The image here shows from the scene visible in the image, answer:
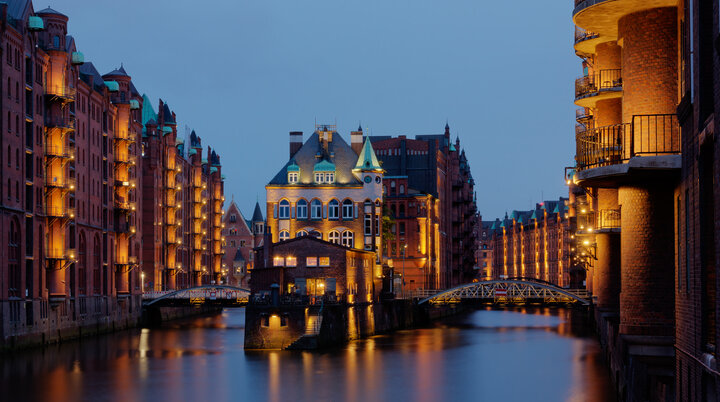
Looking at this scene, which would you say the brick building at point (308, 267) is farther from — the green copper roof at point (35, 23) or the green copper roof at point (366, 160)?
the green copper roof at point (366, 160)

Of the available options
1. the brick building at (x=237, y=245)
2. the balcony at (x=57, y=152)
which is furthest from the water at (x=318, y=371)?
the brick building at (x=237, y=245)

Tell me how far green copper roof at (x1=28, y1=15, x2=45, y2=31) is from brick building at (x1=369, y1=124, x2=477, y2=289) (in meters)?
55.3

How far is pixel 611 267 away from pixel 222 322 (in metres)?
80.1

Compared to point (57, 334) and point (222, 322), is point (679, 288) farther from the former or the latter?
point (222, 322)

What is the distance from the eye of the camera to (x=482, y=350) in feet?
256

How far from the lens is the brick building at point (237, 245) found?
19100cm

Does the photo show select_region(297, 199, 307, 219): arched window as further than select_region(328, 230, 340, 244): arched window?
Yes

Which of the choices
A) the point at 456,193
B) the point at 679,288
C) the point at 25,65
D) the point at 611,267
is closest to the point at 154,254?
the point at 25,65

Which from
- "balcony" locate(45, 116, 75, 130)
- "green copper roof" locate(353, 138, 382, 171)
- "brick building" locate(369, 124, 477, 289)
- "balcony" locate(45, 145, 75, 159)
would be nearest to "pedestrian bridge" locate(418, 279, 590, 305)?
"brick building" locate(369, 124, 477, 289)

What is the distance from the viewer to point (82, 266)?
90125 mm

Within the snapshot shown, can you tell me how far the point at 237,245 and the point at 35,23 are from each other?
4764 inches

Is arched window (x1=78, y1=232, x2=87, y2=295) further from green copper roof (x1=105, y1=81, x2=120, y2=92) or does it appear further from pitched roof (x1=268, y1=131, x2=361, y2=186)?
pitched roof (x1=268, y1=131, x2=361, y2=186)

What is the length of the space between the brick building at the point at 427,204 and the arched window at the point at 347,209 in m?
13.5

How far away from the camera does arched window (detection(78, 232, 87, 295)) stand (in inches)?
3519
